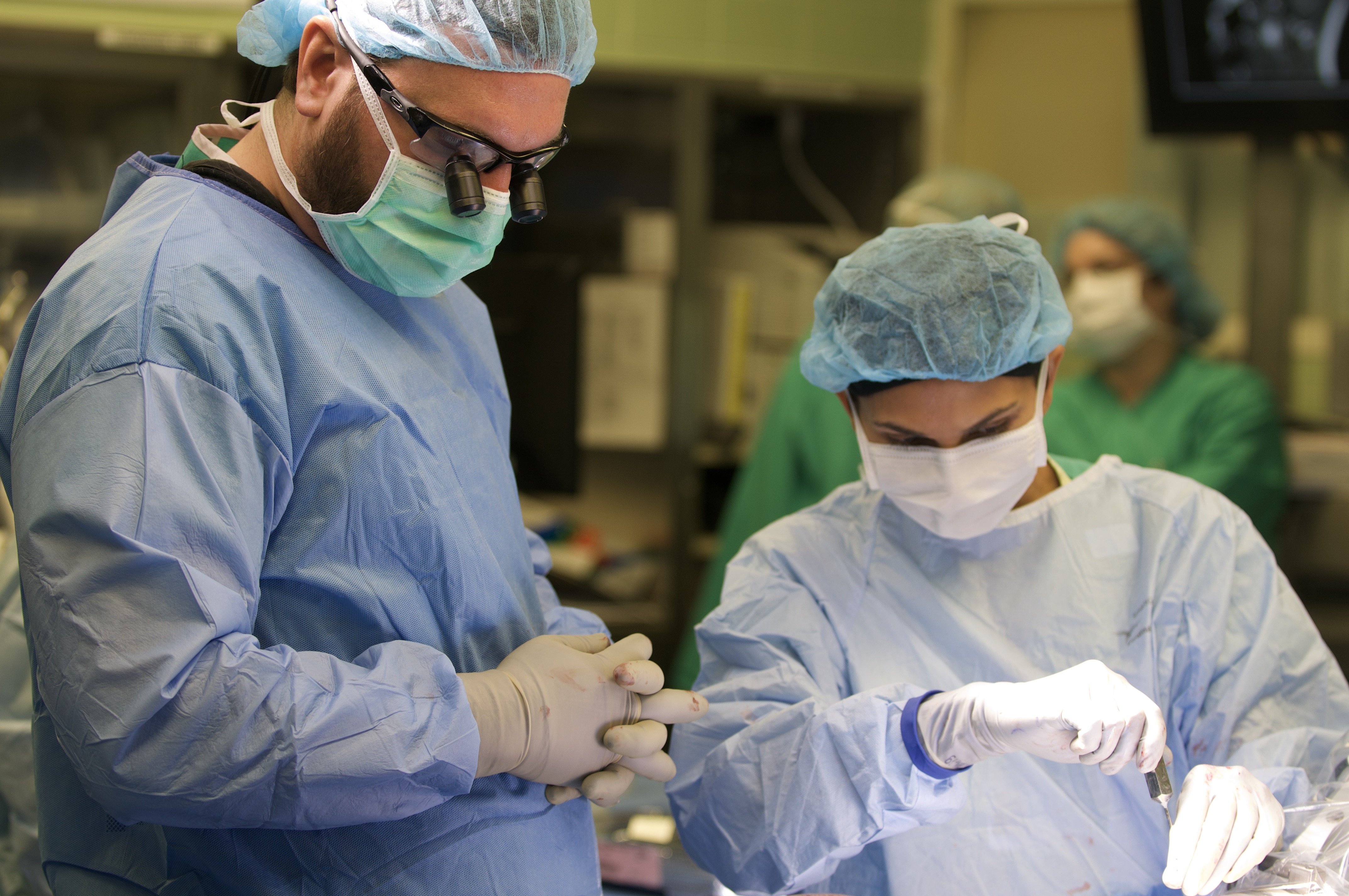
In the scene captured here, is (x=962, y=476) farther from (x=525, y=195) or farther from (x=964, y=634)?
(x=525, y=195)

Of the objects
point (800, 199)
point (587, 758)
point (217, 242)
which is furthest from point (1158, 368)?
point (217, 242)

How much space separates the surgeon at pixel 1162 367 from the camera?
2596mm

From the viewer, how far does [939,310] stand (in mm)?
1170

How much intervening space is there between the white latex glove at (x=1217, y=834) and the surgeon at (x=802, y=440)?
4.10 feet

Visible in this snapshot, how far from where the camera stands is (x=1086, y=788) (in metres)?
1.19

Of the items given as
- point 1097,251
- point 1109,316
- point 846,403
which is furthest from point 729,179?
point 846,403

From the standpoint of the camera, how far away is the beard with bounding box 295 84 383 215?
1.00 m

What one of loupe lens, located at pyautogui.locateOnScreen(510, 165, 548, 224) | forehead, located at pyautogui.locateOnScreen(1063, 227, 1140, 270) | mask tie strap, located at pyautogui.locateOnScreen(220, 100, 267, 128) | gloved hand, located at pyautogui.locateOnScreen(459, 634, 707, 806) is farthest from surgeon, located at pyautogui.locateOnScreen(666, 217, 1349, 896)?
forehead, located at pyautogui.locateOnScreen(1063, 227, 1140, 270)

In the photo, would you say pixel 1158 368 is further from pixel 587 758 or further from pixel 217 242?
pixel 217 242

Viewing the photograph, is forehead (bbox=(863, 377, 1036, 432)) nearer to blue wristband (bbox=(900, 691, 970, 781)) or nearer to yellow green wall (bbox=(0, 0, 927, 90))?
blue wristband (bbox=(900, 691, 970, 781))

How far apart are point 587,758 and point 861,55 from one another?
2.88 metres

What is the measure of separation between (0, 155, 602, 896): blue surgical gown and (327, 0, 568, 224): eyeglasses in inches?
5.8

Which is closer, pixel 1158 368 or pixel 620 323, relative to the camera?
pixel 1158 368

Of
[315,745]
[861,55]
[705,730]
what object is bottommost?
[705,730]
